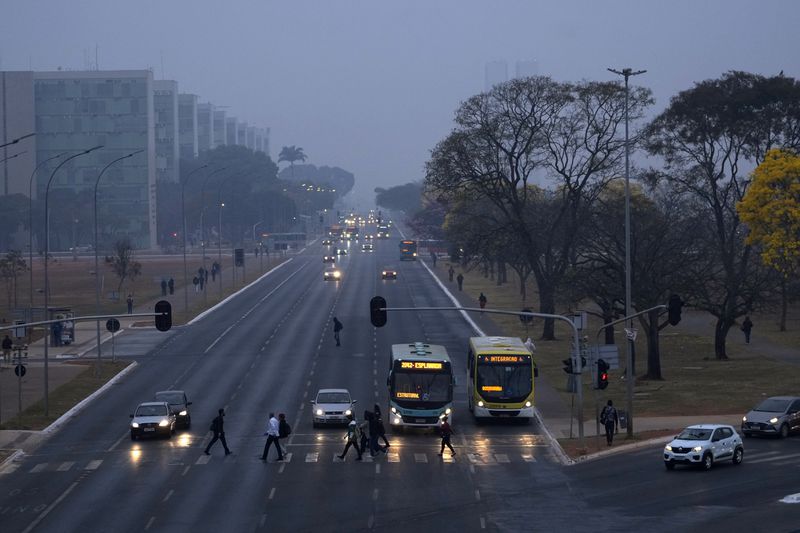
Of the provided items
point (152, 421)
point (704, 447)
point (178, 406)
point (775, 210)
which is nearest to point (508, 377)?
point (704, 447)

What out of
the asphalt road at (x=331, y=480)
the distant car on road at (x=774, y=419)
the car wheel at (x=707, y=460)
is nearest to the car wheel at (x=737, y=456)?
the asphalt road at (x=331, y=480)

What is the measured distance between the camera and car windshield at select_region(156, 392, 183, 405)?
44.0 meters

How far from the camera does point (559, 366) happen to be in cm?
6128

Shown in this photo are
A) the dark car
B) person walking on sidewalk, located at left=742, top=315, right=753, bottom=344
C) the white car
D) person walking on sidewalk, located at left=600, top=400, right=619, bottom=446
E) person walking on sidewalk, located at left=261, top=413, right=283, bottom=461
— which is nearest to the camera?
person walking on sidewalk, located at left=261, top=413, right=283, bottom=461

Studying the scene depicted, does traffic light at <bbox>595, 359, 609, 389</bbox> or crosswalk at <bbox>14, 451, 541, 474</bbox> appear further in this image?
traffic light at <bbox>595, 359, 609, 389</bbox>

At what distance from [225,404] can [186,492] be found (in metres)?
18.4

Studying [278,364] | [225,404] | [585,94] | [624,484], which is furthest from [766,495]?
[585,94]

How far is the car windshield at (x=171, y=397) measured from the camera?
43969 millimetres

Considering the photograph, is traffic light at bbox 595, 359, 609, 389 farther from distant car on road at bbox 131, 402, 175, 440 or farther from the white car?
distant car on road at bbox 131, 402, 175, 440

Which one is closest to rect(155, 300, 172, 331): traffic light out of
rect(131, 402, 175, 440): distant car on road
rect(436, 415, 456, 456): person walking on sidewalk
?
rect(131, 402, 175, 440): distant car on road

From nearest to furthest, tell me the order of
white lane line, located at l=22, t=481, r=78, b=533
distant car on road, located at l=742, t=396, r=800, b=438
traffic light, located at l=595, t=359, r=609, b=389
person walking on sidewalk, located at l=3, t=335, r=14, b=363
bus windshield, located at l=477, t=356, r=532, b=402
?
white lane line, located at l=22, t=481, r=78, b=533, distant car on road, located at l=742, t=396, r=800, b=438, traffic light, located at l=595, t=359, r=609, b=389, bus windshield, located at l=477, t=356, r=532, b=402, person walking on sidewalk, located at l=3, t=335, r=14, b=363

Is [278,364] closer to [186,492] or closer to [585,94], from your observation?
[585,94]

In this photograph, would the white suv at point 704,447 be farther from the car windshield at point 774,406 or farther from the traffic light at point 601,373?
the traffic light at point 601,373

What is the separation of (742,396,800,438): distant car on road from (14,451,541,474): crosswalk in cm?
761
